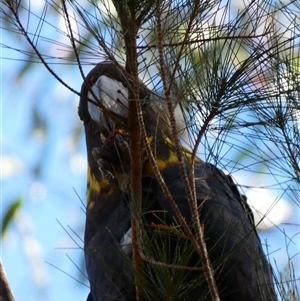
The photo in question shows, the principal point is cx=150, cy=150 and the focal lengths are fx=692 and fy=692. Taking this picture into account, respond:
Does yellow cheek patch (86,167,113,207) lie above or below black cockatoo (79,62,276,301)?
above

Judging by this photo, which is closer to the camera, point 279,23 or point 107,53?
point 107,53

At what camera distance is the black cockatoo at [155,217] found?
1628 millimetres

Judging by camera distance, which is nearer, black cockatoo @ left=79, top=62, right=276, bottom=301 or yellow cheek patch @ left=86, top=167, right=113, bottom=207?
black cockatoo @ left=79, top=62, right=276, bottom=301

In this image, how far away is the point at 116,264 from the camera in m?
2.23

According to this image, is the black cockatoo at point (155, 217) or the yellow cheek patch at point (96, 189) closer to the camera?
the black cockatoo at point (155, 217)

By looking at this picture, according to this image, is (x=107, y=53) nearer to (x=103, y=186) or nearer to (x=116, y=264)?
(x=116, y=264)

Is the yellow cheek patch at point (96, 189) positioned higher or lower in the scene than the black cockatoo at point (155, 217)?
higher

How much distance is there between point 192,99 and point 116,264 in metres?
0.95

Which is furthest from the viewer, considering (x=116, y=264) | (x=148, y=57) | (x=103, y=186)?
(x=103, y=186)

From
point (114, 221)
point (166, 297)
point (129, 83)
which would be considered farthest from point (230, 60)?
point (114, 221)

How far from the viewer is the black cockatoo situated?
5.34 feet

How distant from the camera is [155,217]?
7.16 feet

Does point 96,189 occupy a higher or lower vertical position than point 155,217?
higher

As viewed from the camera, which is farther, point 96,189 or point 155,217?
point 96,189
